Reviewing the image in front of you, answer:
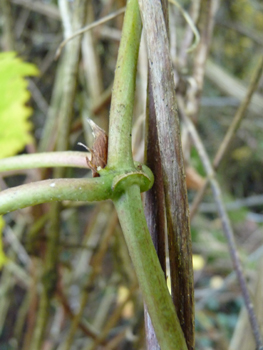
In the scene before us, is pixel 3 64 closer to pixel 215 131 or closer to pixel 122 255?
pixel 122 255

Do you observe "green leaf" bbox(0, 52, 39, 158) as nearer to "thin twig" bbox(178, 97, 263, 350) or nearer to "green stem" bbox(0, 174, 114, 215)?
"thin twig" bbox(178, 97, 263, 350)

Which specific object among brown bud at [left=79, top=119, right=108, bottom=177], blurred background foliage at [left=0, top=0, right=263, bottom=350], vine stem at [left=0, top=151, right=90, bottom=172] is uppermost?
brown bud at [left=79, top=119, right=108, bottom=177]

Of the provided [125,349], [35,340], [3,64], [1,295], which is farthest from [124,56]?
[125,349]

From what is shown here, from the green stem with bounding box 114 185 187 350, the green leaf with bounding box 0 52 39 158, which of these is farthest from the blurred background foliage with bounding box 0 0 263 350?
the green stem with bounding box 114 185 187 350

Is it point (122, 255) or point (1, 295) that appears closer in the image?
point (122, 255)

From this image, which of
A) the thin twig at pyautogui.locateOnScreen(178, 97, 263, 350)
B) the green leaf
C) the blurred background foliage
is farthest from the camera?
the blurred background foliage

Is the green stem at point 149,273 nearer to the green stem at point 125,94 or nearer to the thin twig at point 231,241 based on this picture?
the green stem at point 125,94
